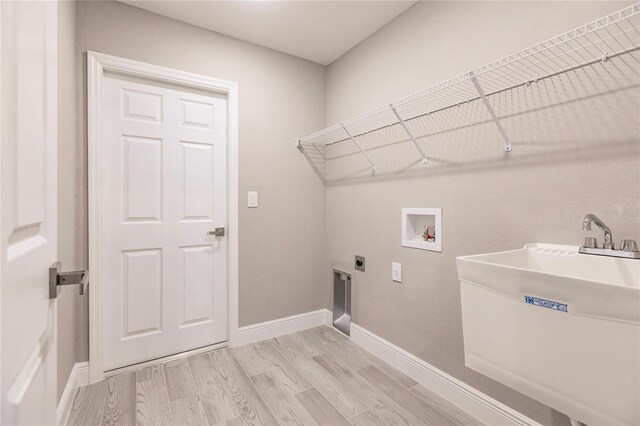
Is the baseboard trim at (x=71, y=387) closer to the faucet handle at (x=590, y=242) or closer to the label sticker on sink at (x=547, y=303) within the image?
the label sticker on sink at (x=547, y=303)

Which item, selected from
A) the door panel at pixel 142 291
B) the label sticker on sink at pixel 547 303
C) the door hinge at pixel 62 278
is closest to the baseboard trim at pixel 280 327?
the door panel at pixel 142 291

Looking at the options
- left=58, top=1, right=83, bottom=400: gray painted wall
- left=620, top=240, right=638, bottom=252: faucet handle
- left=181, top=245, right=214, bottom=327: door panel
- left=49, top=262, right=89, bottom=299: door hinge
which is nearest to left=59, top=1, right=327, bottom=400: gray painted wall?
left=58, top=1, right=83, bottom=400: gray painted wall

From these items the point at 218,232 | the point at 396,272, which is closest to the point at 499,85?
the point at 396,272

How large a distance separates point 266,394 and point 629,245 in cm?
178

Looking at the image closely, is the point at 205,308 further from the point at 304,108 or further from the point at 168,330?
the point at 304,108

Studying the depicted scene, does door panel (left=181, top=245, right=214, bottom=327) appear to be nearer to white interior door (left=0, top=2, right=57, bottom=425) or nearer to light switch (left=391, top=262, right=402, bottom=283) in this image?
light switch (left=391, top=262, right=402, bottom=283)

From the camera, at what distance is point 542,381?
34.8 inches

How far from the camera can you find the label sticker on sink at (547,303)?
0.83 meters

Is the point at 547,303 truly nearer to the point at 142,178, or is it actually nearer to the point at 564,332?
the point at 564,332

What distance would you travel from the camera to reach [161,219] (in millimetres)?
2053

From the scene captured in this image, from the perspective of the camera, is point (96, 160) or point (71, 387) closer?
point (71, 387)

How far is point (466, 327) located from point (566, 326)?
0.33 metres

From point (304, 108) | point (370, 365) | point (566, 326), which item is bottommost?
point (370, 365)

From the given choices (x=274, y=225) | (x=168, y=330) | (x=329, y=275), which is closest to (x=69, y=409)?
(x=168, y=330)
